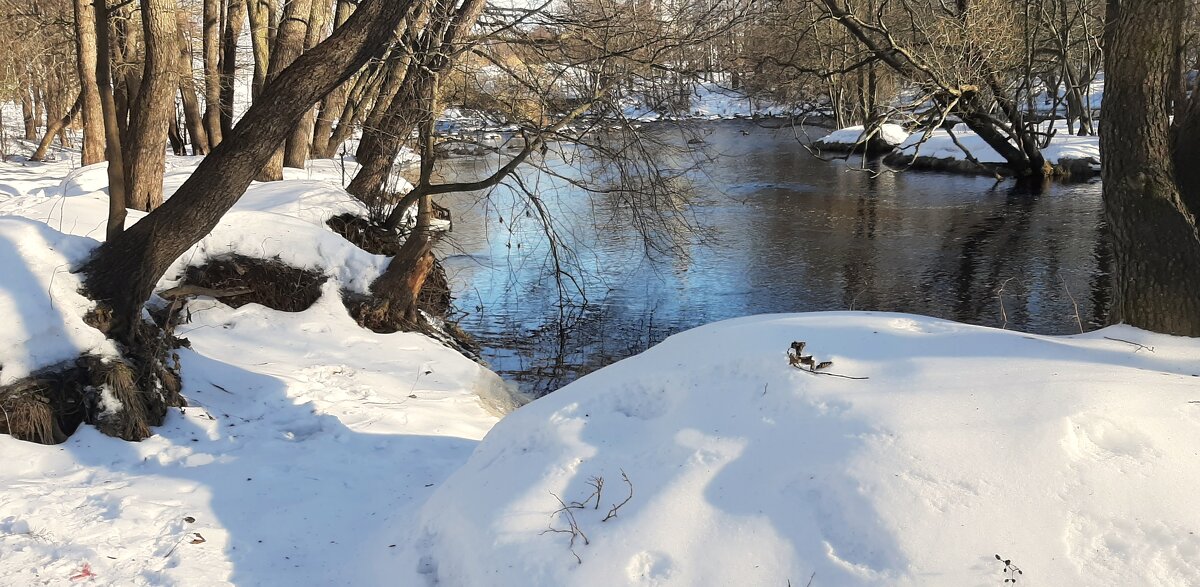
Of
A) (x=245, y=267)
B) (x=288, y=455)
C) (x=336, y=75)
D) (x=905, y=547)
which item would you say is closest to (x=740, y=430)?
(x=905, y=547)

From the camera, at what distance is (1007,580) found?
3.11 m

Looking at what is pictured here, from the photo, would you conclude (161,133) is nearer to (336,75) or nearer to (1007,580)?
(336,75)

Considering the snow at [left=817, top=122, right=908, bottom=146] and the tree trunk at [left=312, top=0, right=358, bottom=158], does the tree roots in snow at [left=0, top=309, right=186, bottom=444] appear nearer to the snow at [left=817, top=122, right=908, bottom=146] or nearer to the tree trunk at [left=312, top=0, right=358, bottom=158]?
the tree trunk at [left=312, top=0, right=358, bottom=158]

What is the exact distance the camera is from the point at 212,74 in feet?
55.6

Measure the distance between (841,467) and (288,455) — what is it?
3627 millimetres

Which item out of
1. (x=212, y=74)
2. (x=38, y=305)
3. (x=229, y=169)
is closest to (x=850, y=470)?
(x=229, y=169)

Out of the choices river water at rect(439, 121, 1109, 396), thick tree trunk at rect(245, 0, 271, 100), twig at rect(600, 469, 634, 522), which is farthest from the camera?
thick tree trunk at rect(245, 0, 271, 100)

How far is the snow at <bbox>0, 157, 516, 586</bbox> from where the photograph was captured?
4.37 metres

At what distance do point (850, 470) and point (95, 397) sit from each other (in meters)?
4.66

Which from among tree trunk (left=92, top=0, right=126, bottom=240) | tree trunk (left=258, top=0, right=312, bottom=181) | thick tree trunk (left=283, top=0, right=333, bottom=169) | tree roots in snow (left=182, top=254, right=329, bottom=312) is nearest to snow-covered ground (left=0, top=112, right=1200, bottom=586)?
tree trunk (left=92, top=0, right=126, bottom=240)

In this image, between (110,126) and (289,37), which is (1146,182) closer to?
(110,126)

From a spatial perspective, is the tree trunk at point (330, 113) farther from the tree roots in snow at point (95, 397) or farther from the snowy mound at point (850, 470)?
the snowy mound at point (850, 470)

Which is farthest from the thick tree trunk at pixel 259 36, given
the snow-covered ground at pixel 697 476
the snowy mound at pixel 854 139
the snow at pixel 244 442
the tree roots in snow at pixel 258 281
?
the snowy mound at pixel 854 139

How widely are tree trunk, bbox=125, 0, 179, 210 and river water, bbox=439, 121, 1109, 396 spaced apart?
12.0ft
